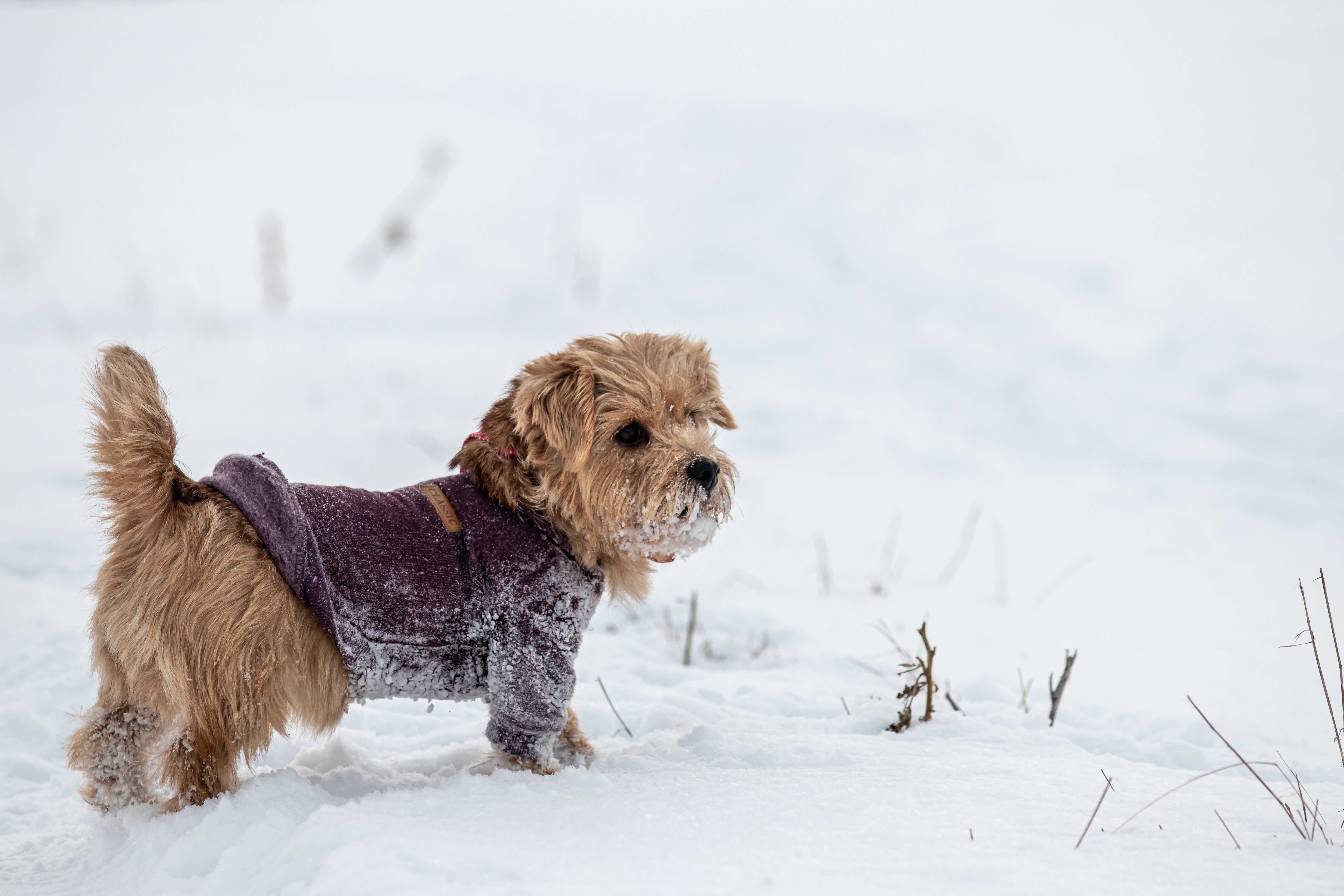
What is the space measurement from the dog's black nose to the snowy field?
864 millimetres

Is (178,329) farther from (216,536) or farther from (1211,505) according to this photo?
(1211,505)

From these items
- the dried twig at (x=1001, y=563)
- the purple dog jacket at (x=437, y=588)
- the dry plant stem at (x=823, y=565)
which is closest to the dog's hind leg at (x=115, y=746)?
the purple dog jacket at (x=437, y=588)

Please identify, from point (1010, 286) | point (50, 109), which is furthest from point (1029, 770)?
point (50, 109)

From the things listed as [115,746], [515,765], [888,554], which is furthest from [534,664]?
[888,554]

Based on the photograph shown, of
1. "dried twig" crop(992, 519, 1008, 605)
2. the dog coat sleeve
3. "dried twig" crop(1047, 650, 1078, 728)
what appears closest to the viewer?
the dog coat sleeve

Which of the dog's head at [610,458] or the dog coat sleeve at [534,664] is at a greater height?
the dog's head at [610,458]

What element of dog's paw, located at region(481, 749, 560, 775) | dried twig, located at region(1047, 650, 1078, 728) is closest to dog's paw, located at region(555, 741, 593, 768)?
dog's paw, located at region(481, 749, 560, 775)

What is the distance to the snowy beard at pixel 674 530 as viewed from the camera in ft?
9.59

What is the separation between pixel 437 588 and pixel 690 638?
1.74 m

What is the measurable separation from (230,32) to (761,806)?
683 inches

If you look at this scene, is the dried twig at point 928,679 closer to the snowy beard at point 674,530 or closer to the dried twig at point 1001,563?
the snowy beard at point 674,530

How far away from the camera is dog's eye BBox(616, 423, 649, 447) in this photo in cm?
303

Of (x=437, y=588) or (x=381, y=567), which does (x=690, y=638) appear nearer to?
(x=437, y=588)

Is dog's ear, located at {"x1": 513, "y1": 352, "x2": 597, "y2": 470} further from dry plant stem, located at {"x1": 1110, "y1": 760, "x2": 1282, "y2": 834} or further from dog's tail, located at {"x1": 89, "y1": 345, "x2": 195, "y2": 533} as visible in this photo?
dry plant stem, located at {"x1": 1110, "y1": 760, "x2": 1282, "y2": 834}
